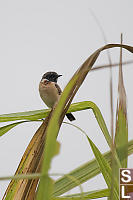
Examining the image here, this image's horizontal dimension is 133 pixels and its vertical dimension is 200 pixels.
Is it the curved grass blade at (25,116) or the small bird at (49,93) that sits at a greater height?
the small bird at (49,93)

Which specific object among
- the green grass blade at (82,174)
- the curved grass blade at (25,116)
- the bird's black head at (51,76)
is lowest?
the green grass blade at (82,174)

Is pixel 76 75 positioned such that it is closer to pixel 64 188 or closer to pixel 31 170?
pixel 31 170

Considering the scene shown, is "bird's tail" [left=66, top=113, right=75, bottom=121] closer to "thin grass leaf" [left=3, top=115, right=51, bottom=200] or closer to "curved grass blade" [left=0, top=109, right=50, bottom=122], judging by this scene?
"curved grass blade" [left=0, top=109, right=50, bottom=122]

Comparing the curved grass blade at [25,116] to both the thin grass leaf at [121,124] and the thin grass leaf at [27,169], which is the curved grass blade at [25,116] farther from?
the thin grass leaf at [121,124]

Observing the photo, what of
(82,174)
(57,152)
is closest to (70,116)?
(82,174)

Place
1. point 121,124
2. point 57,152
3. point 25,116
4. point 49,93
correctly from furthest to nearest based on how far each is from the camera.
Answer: point 49,93, point 25,116, point 121,124, point 57,152

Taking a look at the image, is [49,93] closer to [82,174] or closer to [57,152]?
[82,174]

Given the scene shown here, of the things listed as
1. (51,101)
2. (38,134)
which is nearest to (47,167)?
(38,134)

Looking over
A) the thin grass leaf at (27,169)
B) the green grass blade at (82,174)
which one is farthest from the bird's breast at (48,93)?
the thin grass leaf at (27,169)

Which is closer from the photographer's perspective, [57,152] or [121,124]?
[57,152]

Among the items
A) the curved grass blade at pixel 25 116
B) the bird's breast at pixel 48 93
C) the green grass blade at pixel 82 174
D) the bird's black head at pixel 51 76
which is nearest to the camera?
the curved grass blade at pixel 25 116

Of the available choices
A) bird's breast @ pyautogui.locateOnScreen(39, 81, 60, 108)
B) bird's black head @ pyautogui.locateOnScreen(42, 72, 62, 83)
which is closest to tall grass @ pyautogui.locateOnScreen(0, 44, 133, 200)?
bird's breast @ pyautogui.locateOnScreen(39, 81, 60, 108)
